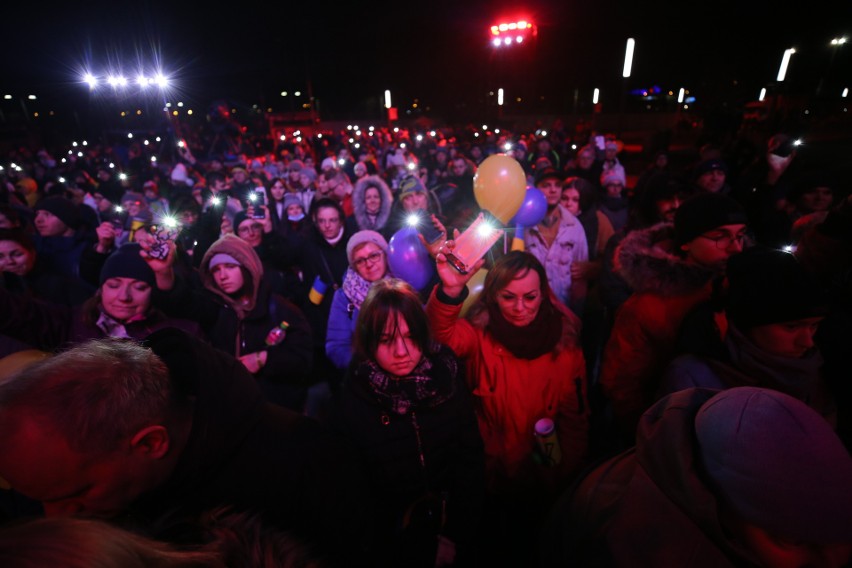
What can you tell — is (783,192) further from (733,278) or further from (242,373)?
(242,373)

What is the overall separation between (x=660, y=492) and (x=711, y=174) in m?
5.00

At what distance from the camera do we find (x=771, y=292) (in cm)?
158

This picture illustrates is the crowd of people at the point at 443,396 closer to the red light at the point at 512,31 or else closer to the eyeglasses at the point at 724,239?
the eyeglasses at the point at 724,239

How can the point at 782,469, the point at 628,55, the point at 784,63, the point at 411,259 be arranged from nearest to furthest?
1. the point at 782,469
2. the point at 411,259
3. the point at 784,63
4. the point at 628,55

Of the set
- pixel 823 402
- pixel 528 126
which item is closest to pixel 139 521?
pixel 823 402

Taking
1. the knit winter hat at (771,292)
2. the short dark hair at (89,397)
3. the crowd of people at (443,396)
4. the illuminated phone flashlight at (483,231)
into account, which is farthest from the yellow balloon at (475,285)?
the short dark hair at (89,397)

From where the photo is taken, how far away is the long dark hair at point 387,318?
6.73ft

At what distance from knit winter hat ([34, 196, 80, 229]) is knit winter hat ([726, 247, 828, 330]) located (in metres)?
5.96

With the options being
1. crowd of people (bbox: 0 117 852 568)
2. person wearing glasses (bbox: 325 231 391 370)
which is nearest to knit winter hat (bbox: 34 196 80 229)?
crowd of people (bbox: 0 117 852 568)

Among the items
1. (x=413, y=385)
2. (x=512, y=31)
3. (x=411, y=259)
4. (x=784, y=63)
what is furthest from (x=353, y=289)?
(x=512, y=31)

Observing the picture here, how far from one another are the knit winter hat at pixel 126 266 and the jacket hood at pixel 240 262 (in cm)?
46

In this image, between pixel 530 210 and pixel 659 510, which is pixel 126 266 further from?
pixel 530 210

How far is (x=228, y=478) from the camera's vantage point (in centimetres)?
125

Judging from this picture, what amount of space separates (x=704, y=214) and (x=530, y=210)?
67.4 inches
